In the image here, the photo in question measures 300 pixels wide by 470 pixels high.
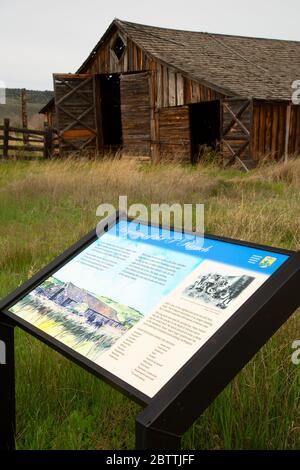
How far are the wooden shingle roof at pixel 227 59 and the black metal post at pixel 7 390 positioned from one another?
43.6 feet

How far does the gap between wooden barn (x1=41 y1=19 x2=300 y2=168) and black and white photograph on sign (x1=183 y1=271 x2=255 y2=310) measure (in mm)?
13460

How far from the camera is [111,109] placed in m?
22.2

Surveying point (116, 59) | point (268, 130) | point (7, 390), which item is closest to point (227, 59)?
point (116, 59)

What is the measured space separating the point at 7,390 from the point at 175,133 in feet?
49.8

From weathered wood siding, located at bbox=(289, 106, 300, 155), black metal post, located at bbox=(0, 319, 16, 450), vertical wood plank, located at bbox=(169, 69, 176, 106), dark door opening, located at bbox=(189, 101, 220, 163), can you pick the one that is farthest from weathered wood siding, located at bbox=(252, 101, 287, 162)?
black metal post, located at bbox=(0, 319, 16, 450)

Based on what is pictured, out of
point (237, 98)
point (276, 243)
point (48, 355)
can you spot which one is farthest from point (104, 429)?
point (237, 98)

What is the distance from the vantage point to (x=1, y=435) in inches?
101

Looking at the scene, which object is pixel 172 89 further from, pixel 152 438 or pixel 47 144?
pixel 152 438

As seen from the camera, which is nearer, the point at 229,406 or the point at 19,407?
the point at 229,406

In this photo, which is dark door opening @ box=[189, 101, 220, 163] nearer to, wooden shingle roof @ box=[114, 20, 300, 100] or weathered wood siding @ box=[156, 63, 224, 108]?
wooden shingle roof @ box=[114, 20, 300, 100]

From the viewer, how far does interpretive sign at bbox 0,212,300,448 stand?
1711mm

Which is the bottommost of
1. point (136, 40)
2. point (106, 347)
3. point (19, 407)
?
point (19, 407)
